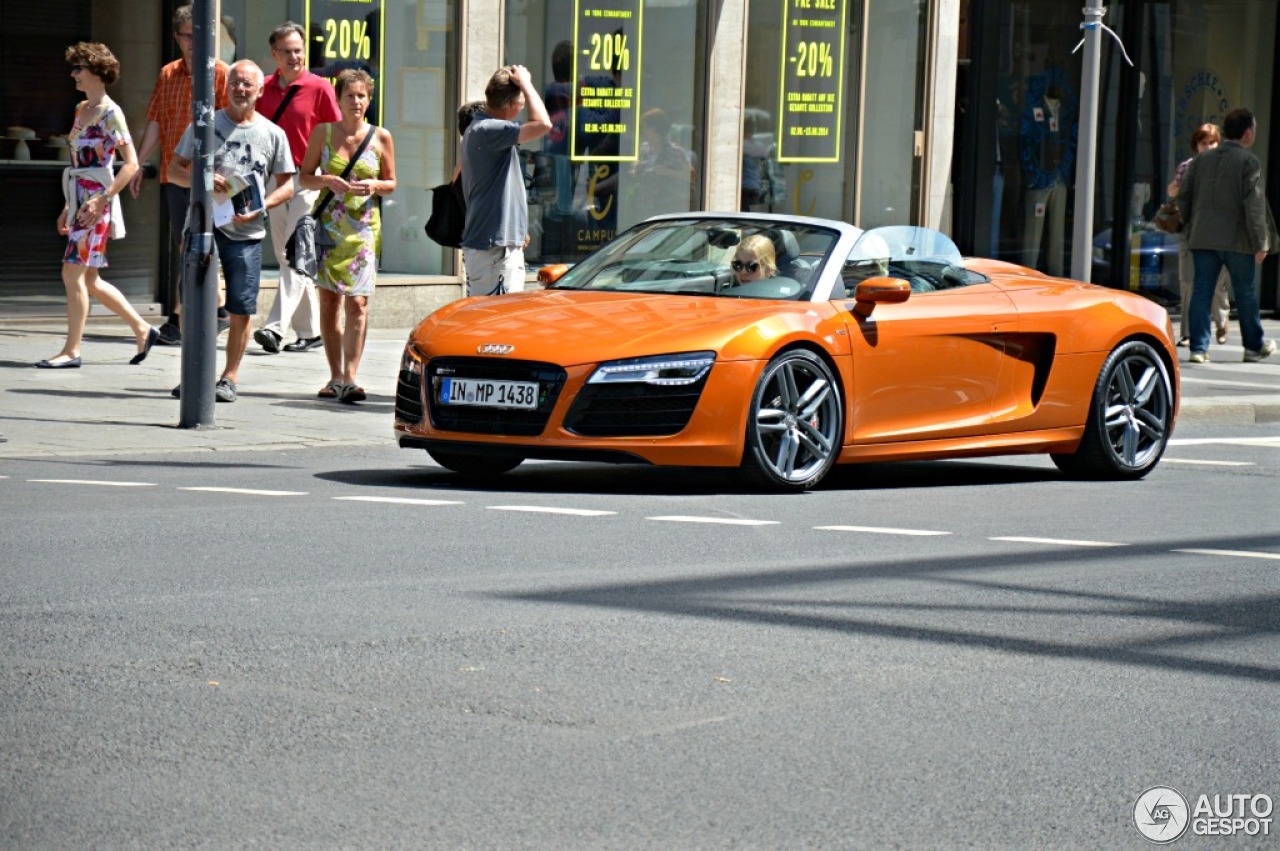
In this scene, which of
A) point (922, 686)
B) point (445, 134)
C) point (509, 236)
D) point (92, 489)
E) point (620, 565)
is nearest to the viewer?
point (922, 686)

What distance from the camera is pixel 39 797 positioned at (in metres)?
4.54

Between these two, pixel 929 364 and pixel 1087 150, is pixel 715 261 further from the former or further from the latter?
pixel 1087 150

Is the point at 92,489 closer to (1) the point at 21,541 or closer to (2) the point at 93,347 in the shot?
(1) the point at 21,541

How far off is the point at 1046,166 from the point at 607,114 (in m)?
5.46

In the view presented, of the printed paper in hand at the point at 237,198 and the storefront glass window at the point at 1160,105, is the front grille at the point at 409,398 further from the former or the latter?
the storefront glass window at the point at 1160,105

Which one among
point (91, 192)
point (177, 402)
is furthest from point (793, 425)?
point (91, 192)

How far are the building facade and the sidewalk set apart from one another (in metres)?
1.22

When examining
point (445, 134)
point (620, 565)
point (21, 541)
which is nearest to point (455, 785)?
point (620, 565)

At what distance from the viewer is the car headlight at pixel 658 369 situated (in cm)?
928

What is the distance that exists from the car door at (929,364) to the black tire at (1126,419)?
686 millimetres

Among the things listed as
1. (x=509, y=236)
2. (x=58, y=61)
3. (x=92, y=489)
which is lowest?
(x=92, y=489)

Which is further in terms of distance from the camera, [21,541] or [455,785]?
[21,541]

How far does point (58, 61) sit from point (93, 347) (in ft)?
7.36

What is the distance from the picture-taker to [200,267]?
11.5m
